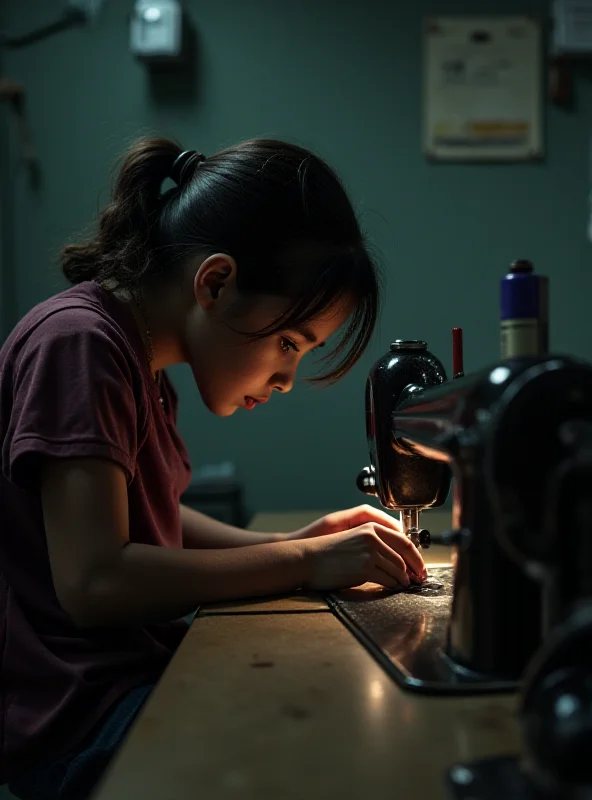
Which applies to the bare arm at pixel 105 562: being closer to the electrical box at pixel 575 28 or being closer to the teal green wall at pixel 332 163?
the teal green wall at pixel 332 163

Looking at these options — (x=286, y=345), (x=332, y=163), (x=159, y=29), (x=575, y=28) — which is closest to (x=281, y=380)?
(x=286, y=345)

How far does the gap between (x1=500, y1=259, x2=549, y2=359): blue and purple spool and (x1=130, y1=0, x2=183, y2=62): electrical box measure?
85.8 inches

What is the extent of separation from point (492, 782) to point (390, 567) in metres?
0.55

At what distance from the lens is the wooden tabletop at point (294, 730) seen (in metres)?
0.46

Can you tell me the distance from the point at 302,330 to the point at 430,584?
1.27ft

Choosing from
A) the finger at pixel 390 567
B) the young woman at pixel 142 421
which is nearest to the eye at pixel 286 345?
the young woman at pixel 142 421

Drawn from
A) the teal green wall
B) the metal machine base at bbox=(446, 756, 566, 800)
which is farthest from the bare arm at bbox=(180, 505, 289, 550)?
the teal green wall

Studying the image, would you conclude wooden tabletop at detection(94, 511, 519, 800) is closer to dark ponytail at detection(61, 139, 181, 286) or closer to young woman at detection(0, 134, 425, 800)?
young woman at detection(0, 134, 425, 800)

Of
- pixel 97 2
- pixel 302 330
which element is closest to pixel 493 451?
pixel 302 330

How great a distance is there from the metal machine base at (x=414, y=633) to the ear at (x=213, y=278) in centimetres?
44

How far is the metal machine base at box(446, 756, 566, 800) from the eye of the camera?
1.42 feet

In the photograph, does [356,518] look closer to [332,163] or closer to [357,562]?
[357,562]

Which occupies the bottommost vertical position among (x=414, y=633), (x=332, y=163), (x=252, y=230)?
(x=414, y=633)

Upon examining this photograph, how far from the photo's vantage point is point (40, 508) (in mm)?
1000
